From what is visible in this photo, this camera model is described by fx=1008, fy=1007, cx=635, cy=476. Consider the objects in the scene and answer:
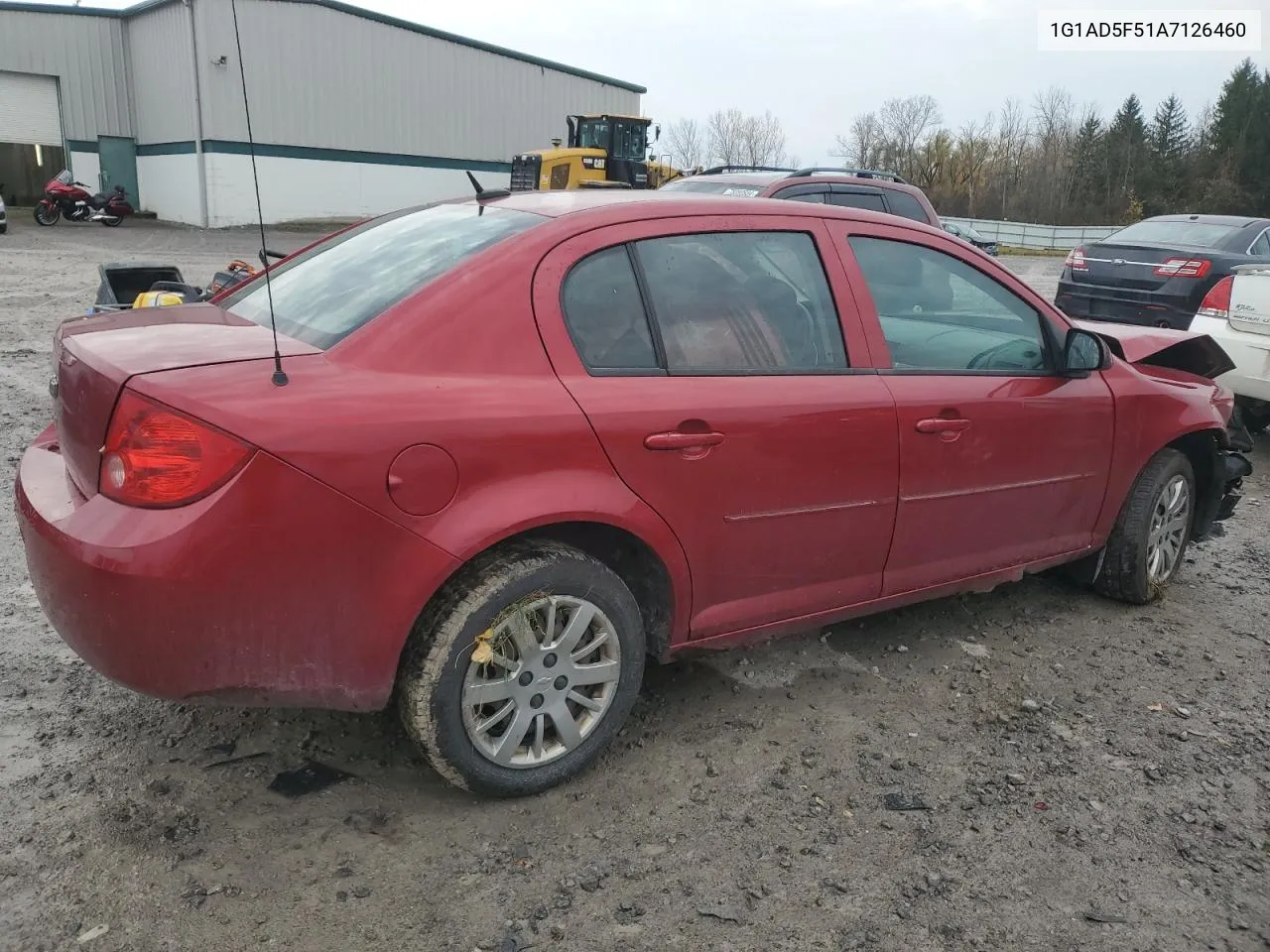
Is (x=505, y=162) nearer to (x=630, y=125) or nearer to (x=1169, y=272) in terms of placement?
(x=630, y=125)

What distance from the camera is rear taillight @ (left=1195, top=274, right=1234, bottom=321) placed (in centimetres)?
728

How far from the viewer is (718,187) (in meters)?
9.73

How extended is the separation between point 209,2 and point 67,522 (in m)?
28.9

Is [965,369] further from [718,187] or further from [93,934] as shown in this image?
[718,187]

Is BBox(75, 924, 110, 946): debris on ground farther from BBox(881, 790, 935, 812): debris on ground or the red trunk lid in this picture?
BBox(881, 790, 935, 812): debris on ground

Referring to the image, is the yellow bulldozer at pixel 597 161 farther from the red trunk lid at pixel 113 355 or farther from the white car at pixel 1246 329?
the red trunk lid at pixel 113 355

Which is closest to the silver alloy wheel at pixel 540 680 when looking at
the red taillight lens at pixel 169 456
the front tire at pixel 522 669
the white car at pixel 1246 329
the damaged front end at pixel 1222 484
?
the front tire at pixel 522 669

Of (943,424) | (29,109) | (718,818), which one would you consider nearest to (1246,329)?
(943,424)

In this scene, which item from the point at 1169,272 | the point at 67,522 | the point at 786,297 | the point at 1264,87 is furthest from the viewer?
the point at 1264,87

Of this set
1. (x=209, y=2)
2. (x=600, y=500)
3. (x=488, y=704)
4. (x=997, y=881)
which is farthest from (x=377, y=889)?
(x=209, y=2)

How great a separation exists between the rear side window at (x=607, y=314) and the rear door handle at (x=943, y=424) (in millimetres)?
1033

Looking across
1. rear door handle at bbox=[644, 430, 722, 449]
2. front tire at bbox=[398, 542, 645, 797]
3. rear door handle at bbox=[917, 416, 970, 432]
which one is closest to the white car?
rear door handle at bbox=[917, 416, 970, 432]

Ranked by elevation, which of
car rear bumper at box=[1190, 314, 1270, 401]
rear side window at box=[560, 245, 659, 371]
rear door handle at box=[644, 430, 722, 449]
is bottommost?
car rear bumper at box=[1190, 314, 1270, 401]

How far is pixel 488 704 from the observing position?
2775 mm
